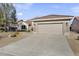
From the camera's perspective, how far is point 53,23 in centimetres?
289

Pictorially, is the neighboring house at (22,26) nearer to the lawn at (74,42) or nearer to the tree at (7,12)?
the tree at (7,12)

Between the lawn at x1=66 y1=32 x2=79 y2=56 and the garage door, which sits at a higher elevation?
the garage door

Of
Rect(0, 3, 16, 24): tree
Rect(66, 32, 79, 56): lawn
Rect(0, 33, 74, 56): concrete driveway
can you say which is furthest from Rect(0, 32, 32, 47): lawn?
Rect(66, 32, 79, 56): lawn

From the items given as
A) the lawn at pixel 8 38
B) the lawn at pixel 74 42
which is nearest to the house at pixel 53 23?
the lawn at pixel 74 42

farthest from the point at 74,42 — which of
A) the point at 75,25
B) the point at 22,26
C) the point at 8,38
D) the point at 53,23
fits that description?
the point at 8,38

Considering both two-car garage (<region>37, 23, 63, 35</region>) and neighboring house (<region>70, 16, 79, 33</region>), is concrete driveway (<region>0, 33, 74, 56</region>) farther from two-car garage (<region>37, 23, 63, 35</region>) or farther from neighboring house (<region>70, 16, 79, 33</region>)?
neighboring house (<region>70, 16, 79, 33</region>)

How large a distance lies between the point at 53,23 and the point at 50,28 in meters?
0.09

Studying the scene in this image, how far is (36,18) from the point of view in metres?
2.85

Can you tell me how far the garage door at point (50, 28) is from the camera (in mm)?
2861

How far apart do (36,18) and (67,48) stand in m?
0.60

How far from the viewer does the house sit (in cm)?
282

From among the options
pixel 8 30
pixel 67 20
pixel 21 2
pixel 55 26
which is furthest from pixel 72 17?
pixel 8 30

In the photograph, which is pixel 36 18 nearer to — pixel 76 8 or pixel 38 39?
pixel 38 39

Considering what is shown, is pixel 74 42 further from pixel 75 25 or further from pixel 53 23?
pixel 53 23
